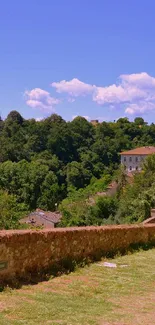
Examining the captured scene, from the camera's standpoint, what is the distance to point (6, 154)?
297 feet

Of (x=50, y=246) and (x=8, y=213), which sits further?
(x=8, y=213)

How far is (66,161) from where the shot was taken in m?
95.4

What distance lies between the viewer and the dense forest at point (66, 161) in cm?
5988

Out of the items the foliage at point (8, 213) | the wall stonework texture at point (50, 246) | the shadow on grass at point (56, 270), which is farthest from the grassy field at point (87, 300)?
the foliage at point (8, 213)

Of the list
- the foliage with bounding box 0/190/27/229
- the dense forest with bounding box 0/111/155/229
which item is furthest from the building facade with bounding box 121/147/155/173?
the foliage with bounding box 0/190/27/229

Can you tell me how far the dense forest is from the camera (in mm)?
59881

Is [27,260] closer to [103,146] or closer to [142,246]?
[142,246]

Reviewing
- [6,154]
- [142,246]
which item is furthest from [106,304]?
[6,154]

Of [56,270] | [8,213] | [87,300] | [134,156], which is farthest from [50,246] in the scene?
[134,156]

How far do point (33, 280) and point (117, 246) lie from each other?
4.53 metres

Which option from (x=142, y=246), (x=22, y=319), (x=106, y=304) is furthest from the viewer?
(x=142, y=246)

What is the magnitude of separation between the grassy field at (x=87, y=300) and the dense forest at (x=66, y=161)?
135ft

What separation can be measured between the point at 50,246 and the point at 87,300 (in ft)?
6.51

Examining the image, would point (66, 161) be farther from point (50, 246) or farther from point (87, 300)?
point (87, 300)
